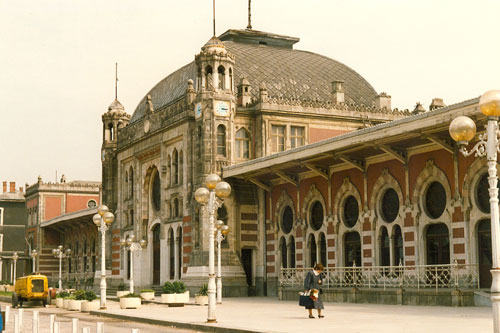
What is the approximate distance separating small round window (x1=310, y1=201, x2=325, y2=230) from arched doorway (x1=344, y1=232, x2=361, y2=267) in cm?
233

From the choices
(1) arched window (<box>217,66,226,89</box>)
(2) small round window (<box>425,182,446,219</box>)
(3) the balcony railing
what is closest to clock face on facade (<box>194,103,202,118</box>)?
(1) arched window (<box>217,66,226,89</box>)

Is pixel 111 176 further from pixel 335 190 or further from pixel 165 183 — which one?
pixel 335 190

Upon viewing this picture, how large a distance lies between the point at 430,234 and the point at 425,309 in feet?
21.1

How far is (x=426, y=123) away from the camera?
2742 cm

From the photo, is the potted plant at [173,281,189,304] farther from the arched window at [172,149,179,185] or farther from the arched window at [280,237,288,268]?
the arched window at [172,149,179,185]

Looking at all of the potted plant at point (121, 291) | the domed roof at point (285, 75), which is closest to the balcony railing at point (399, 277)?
the potted plant at point (121, 291)

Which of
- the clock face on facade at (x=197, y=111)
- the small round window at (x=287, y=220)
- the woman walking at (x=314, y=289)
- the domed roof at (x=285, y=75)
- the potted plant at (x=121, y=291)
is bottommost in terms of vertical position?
the potted plant at (x=121, y=291)

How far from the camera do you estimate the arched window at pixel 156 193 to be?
163 feet

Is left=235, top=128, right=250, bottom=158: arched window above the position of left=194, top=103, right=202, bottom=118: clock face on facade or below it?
below

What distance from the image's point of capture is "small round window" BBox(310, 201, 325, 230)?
37812mm

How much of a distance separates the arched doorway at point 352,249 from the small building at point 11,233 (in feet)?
192

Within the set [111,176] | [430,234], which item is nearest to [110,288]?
[111,176]

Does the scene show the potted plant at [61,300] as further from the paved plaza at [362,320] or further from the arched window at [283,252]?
the arched window at [283,252]

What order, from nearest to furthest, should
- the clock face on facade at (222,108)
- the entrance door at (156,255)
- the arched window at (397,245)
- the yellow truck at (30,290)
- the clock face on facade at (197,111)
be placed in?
the arched window at (397,245)
the yellow truck at (30,290)
the clock face on facade at (222,108)
the clock face on facade at (197,111)
the entrance door at (156,255)
